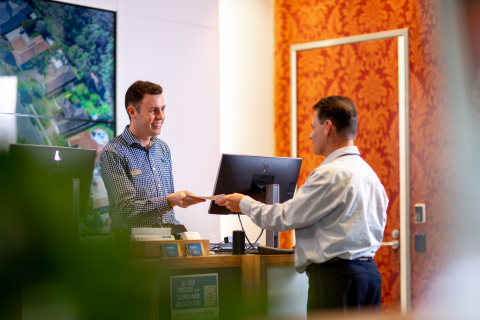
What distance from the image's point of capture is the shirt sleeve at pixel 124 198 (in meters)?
2.28

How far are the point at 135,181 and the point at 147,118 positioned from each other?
343 mm

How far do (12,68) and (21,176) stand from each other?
3109mm

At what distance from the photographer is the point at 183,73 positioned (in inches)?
157

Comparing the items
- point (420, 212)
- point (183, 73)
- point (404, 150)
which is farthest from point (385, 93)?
point (183, 73)

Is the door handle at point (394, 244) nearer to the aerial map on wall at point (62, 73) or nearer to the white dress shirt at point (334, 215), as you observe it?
the white dress shirt at point (334, 215)

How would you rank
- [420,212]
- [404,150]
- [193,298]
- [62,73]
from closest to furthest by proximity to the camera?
[193,298] → [62,73] → [420,212] → [404,150]

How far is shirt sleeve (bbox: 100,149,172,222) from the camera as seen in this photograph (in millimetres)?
2281

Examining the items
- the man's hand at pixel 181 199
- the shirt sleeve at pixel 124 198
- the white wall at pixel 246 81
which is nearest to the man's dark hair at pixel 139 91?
the shirt sleeve at pixel 124 198

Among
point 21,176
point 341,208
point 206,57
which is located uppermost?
point 206,57

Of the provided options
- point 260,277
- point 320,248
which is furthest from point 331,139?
point 260,277

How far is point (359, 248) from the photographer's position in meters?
1.92

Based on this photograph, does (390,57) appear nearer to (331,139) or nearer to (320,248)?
(331,139)

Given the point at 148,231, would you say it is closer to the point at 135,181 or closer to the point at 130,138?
the point at 135,181

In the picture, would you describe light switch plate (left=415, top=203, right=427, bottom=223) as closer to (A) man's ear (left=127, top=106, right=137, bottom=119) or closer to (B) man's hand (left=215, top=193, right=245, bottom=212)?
(B) man's hand (left=215, top=193, right=245, bottom=212)
